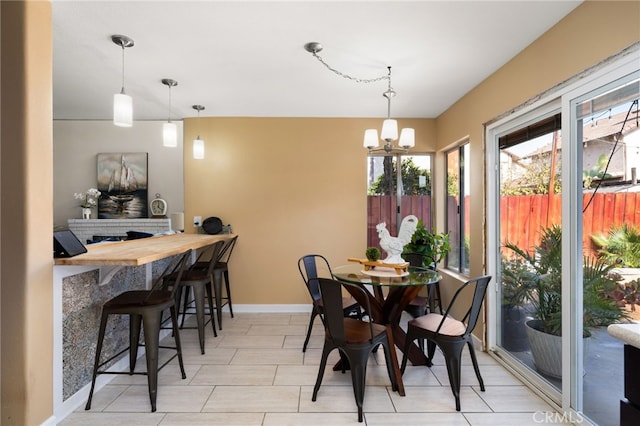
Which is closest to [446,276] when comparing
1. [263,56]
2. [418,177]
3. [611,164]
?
[418,177]

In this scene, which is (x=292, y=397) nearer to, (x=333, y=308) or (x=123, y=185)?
(x=333, y=308)

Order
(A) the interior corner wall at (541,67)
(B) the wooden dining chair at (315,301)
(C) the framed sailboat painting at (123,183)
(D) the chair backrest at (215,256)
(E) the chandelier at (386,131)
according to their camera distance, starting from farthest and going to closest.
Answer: (C) the framed sailboat painting at (123,183)
(D) the chair backrest at (215,256)
(B) the wooden dining chair at (315,301)
(E) the chandelier at (386,131)
(A) the interior corner wall at (541,67)

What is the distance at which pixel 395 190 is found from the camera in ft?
14.9

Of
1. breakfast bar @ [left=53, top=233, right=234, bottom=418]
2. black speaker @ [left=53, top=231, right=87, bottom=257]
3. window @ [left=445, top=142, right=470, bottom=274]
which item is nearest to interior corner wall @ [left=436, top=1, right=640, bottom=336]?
window @ [left=445, top=142, right=470, bottom=274]

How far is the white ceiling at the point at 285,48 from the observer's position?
2031mm

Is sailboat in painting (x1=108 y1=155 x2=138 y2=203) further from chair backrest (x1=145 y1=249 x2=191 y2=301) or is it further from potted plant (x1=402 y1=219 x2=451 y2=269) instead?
potted plant (x1=402 y1=219 x2=451 y2=269)

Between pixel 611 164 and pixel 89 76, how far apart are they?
3946 mm

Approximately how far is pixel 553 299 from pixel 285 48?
8.54 feet

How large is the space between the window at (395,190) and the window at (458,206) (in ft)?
0.95

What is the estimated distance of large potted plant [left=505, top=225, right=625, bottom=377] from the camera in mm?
1920

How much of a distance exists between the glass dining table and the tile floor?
0.95ft

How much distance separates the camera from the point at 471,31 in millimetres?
2252

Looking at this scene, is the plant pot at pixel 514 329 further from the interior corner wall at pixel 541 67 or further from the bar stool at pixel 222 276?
the bar stool at pixel 222 276

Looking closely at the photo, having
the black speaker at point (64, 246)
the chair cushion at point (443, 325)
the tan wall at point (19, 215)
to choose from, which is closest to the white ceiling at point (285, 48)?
the tan wall at point (19, 215)
